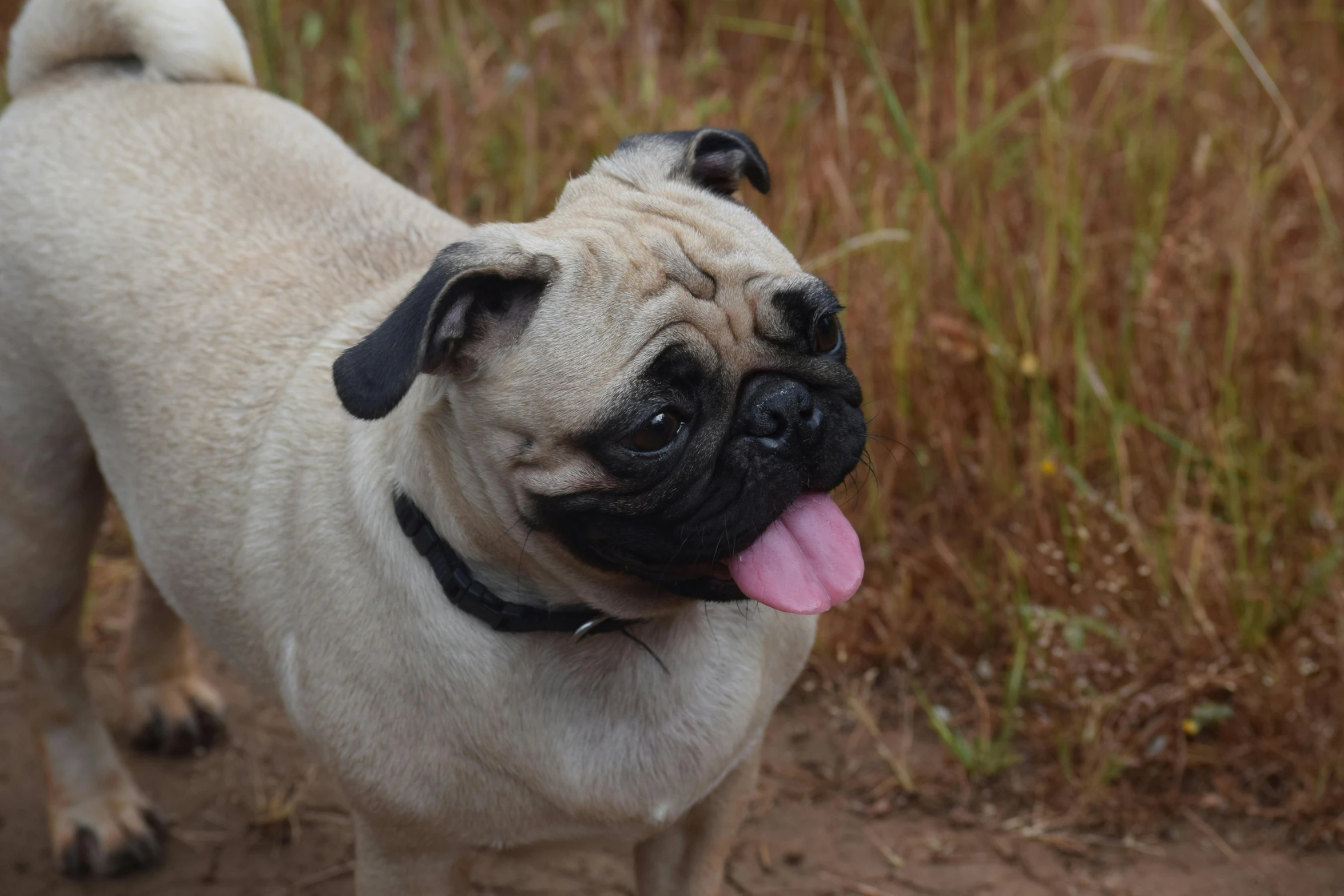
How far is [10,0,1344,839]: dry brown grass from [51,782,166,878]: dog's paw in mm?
2017

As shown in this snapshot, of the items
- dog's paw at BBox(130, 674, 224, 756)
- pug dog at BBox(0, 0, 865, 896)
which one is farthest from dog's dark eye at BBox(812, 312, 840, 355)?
dog's paw at BBox(130, 674, 224, 756)

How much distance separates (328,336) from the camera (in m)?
2.81

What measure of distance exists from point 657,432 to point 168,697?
256cm

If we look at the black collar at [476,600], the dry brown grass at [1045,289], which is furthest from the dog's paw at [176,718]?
the black collar at [476,600]

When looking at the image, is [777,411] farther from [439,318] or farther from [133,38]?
[133,38]

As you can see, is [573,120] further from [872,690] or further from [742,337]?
[742,337]

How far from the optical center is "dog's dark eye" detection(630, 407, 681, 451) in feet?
6.89

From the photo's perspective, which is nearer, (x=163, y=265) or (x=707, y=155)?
(x=707, y=155)

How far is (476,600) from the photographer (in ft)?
7.69

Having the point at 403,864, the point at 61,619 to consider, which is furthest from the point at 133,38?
the point at 403,864

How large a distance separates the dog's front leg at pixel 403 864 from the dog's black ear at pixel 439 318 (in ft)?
2.96

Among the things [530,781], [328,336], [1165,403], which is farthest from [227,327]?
[1165,403]

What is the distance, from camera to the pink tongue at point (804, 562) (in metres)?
2.15

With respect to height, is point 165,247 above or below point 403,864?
above
